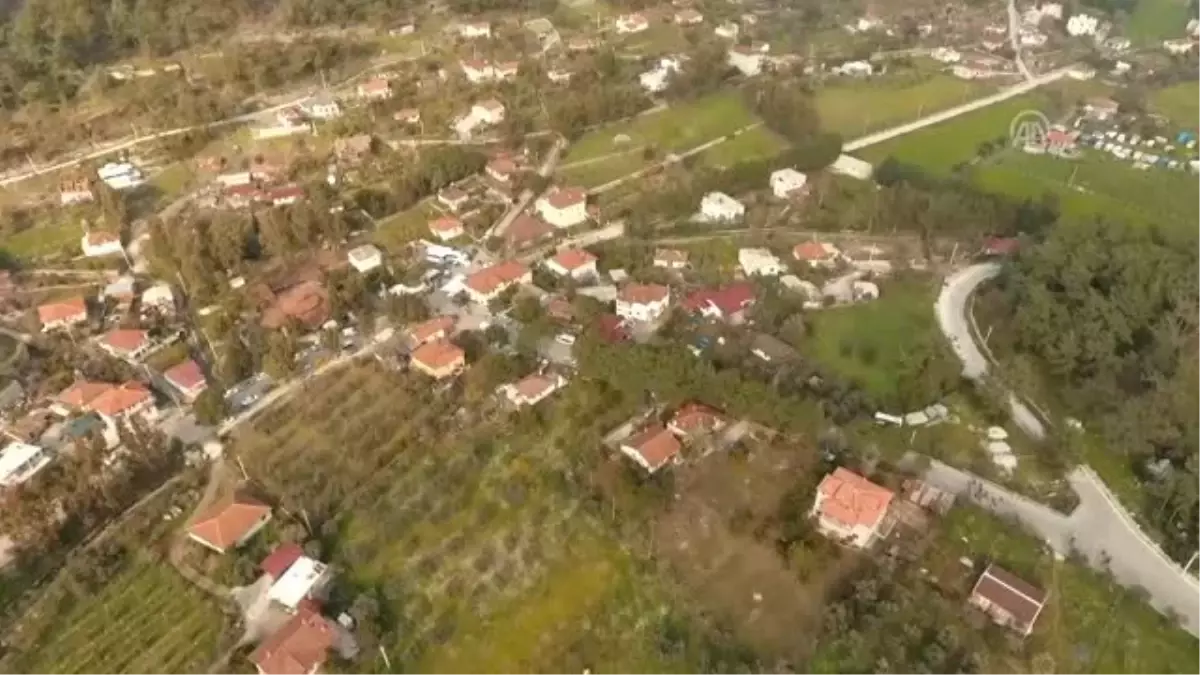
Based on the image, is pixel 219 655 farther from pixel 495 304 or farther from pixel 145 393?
pixel 495 304

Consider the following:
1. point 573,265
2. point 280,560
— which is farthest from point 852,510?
point 573,265

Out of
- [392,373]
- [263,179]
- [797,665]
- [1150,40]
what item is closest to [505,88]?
[263,179]

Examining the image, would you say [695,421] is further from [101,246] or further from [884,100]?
[884,100]

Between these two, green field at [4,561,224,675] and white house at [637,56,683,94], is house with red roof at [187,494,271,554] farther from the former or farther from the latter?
white house at [637,56,683,94]

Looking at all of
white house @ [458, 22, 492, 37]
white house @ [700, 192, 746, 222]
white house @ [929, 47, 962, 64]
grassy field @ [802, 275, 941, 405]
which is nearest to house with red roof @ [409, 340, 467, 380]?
grassy field @ [802, 275, 941, 405]

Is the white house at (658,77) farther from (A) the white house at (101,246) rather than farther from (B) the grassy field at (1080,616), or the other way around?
(B) the grassy field at (1080,616)

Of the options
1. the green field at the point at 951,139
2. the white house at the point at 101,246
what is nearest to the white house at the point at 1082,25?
the green field at the point at 951,139
